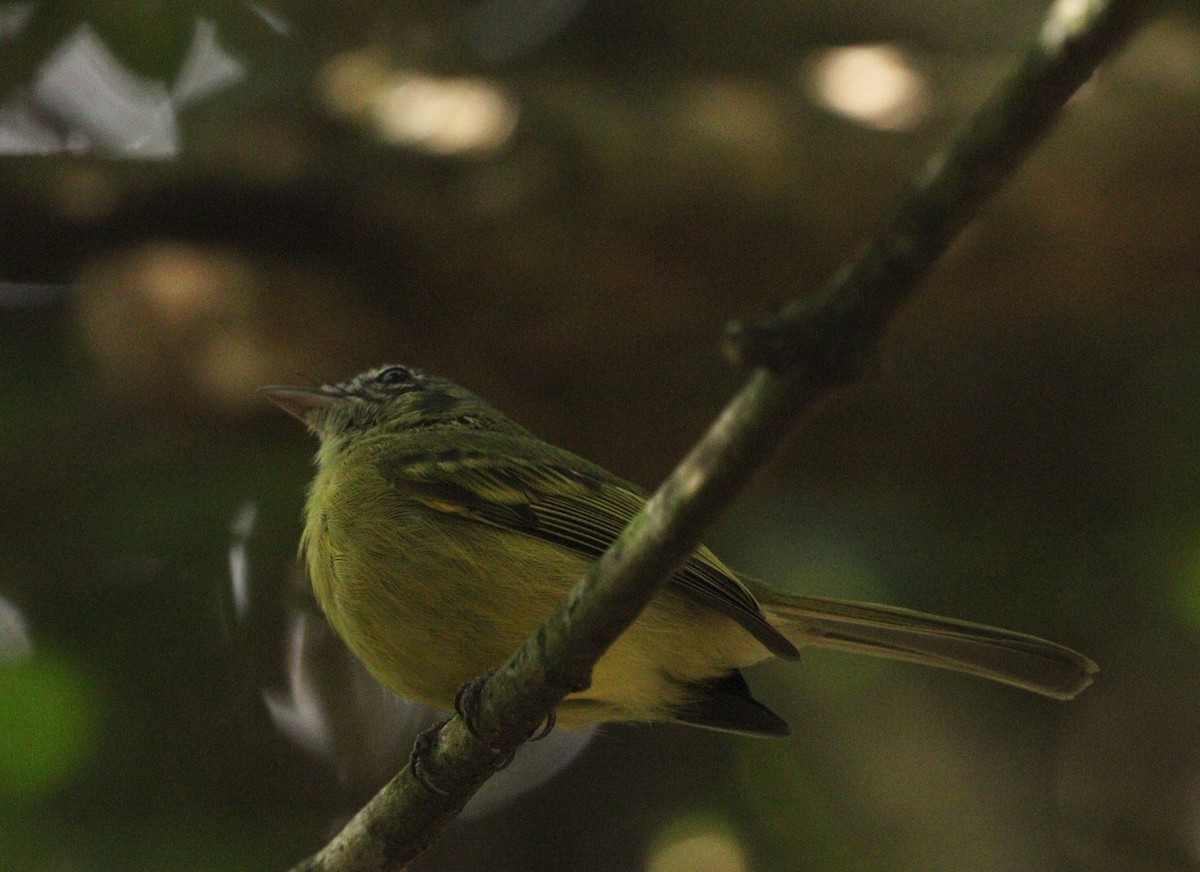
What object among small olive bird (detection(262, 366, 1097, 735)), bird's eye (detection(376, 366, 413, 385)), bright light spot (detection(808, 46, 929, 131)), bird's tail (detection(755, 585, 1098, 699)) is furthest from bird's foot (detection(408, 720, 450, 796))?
bright light spot (detection(808, 46, 929, 131))

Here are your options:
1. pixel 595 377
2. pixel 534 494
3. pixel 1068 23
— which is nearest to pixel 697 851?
pixel 595 377

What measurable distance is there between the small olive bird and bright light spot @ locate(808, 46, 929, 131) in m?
2.12

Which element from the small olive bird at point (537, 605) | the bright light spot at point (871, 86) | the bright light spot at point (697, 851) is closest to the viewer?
the small olive bird at point (537, 605)

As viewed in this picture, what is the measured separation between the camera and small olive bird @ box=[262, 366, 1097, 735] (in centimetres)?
304

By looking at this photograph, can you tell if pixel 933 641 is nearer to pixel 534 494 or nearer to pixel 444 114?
pixel 534 494

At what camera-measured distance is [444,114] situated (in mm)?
5027

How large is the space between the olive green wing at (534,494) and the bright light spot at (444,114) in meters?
1.56

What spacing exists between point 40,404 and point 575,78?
2458 millimetres

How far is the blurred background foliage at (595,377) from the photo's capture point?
16.1 feet

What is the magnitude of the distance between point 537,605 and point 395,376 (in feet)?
5.24

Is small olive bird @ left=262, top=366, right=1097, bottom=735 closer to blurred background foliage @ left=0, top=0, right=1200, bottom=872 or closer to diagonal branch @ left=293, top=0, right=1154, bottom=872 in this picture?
diagonal branch @ left=293, top=0, right=1154, bottom=872

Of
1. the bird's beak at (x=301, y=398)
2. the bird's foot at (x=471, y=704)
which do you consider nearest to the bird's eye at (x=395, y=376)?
the bird's beak at (x=301, y=398)

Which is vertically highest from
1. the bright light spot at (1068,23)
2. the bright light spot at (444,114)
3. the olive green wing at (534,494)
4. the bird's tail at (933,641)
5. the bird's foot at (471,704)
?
the bright light spot at (1068,23)

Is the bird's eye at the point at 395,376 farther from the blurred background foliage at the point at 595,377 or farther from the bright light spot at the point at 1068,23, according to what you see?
the bright light spot at the point at 1068,23
